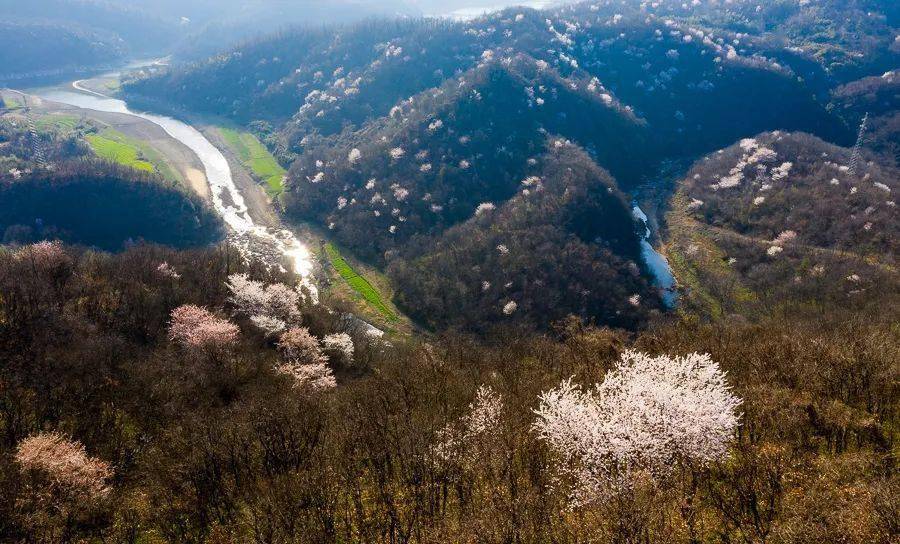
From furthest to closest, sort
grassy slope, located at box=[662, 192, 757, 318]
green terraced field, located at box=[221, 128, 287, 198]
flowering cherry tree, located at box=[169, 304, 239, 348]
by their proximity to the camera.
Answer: green terraced field, located at box=[221, 128, 287, 198] < grassy slope, located at box=[662, 192, 757, 318] < flowering cherry tree, located at box=[169, 304, 239, 348]

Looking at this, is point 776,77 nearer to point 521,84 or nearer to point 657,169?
point 657,169

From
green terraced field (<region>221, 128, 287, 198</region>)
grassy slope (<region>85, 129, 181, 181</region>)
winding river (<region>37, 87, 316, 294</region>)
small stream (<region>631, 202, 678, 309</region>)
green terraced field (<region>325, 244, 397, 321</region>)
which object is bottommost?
small stream (<region>631, 202, 678, 309</region>)

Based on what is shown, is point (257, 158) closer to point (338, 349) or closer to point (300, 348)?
point (338, 349)

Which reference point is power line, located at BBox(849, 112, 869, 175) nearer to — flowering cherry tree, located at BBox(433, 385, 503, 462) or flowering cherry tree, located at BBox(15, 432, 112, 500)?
flowering cherry tree, located at BBox(433, 385, 503, 462)

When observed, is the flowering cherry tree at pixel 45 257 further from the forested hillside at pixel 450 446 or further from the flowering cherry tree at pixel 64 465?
the flowering cherry tree at pixel 64 465

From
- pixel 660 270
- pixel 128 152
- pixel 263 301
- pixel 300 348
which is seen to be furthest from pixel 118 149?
pixel 660 270

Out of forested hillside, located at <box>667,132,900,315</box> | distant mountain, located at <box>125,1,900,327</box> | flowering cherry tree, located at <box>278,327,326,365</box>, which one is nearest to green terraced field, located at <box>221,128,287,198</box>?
distant mountain, located at <box>125,1,900,327</box>
